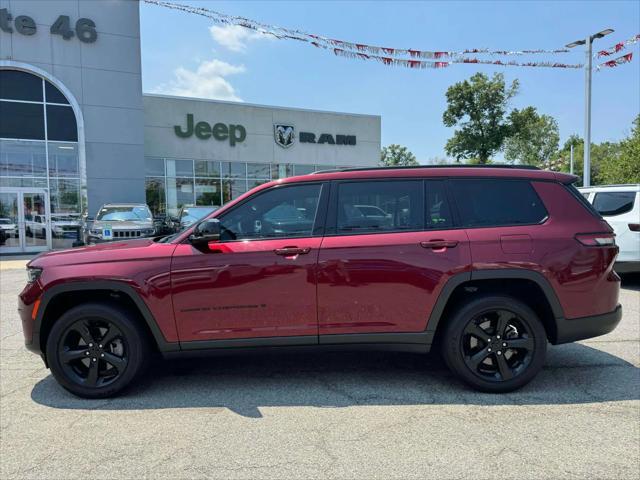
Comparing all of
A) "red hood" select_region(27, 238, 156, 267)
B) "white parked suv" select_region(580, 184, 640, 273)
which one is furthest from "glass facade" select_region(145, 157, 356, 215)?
"red hood" select_region(27, 238, 156, 267)

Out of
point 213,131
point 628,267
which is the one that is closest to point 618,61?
point 628,267

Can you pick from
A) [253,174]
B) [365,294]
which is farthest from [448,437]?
[253,174]

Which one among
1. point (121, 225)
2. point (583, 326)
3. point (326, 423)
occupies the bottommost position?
point (326, 423)

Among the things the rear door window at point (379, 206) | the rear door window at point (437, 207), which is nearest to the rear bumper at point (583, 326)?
the rear door window at point (437, 207)

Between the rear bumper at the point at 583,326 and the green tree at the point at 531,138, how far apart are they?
1277 inches

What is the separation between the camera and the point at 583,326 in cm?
369

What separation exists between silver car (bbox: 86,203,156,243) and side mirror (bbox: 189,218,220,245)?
31.6 ft

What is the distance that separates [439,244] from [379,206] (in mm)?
582

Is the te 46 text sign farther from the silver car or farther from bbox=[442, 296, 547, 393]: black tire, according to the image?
bbox=[442, 296, 547, 393]: black tire

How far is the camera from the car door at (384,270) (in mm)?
3568

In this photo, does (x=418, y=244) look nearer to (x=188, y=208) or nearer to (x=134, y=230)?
(x=134, y=230)

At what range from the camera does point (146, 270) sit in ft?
11.7

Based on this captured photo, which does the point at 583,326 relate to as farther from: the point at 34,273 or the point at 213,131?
the point at 213,131

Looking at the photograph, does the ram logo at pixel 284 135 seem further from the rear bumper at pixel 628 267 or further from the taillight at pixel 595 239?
the taillight at pixel 595 239
